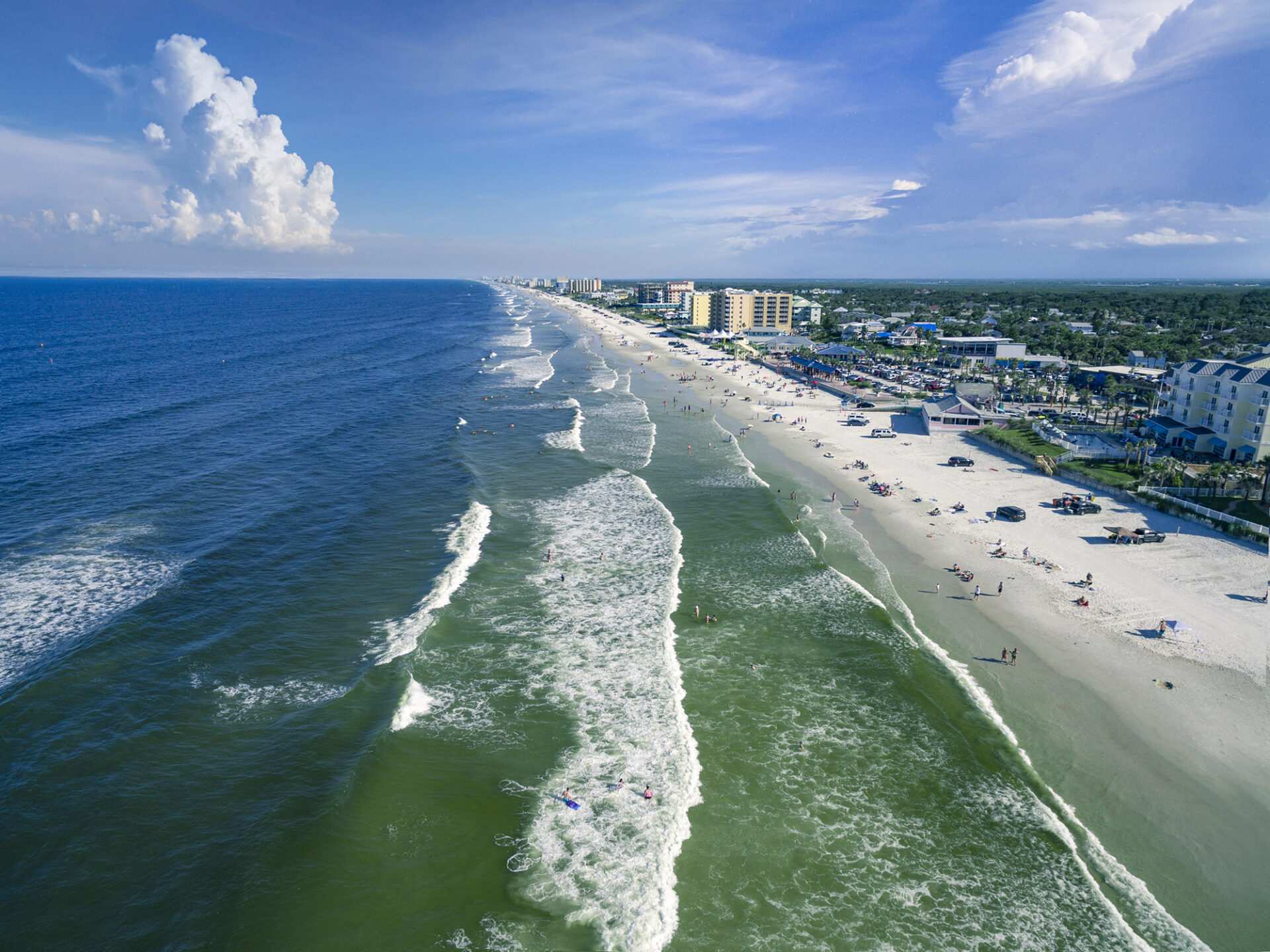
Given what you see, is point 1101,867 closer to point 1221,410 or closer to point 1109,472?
point 1109,472

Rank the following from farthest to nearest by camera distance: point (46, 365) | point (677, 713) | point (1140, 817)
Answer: point (46, 365)
point (677, 713)
point (1140, 817)

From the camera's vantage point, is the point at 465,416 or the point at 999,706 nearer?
the point at 999,706

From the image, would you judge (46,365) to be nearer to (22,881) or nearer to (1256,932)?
(22,881)

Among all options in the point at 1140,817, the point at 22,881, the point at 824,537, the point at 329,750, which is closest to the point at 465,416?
the point at 824,537

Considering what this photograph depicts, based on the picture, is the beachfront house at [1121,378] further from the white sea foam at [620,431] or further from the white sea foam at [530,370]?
the white sea foam at [530,370]

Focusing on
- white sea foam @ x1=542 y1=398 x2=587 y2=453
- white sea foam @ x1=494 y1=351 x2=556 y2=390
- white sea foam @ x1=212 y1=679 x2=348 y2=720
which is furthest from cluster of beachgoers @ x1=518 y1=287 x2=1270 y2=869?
white sea foam @ x1=494 y1=351 x2=556 y2=390

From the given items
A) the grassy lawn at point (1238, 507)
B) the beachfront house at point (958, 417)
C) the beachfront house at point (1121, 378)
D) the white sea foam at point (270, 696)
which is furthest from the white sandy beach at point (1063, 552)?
the white sea foam at point (270, 696)
